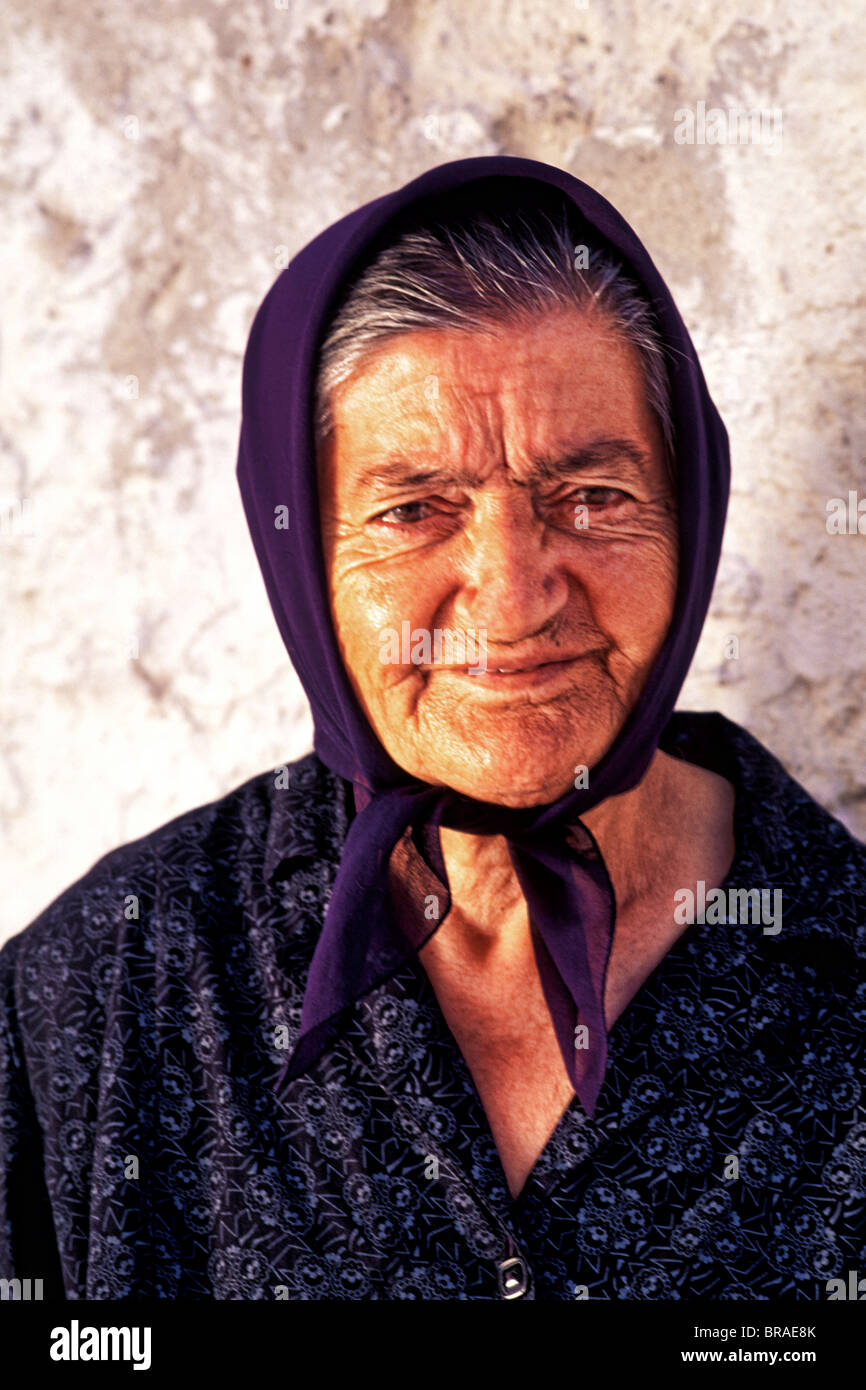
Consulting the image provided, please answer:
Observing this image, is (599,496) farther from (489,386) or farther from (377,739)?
(377,739)

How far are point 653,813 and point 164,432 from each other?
3.24 ft

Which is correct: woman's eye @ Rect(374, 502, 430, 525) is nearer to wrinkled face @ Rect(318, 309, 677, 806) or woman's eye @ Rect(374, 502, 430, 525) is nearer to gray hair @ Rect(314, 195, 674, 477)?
wrinkled face @ Rect(318, 309, 677, 806)

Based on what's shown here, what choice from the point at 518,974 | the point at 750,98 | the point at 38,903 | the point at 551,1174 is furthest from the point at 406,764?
the point at 750,98

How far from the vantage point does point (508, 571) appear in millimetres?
1377

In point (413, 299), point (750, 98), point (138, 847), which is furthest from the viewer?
point (750, 98)

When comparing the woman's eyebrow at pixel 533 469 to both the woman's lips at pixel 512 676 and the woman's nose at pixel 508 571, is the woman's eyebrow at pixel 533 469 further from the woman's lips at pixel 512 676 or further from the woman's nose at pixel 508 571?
the woman's lips at pixel 512 676

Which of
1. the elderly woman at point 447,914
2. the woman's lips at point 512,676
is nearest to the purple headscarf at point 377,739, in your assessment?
the elderly woman at point 447,914

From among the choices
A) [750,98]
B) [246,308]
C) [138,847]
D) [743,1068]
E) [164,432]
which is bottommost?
[743,1068]

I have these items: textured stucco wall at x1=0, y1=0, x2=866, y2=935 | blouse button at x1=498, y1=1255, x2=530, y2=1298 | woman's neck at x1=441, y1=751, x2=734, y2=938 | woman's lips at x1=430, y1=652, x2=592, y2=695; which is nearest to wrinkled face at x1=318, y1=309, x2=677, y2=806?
woman's lips at x1=430, y1=652, x2=592, y2=695

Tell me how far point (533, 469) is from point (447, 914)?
0.49 m

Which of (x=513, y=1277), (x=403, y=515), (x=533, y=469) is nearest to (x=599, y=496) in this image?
(x=533, y=469)

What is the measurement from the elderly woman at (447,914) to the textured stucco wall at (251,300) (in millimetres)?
→ 515

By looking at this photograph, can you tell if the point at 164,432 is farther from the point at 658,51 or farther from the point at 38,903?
the point at 658,51

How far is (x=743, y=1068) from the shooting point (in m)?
1.45
